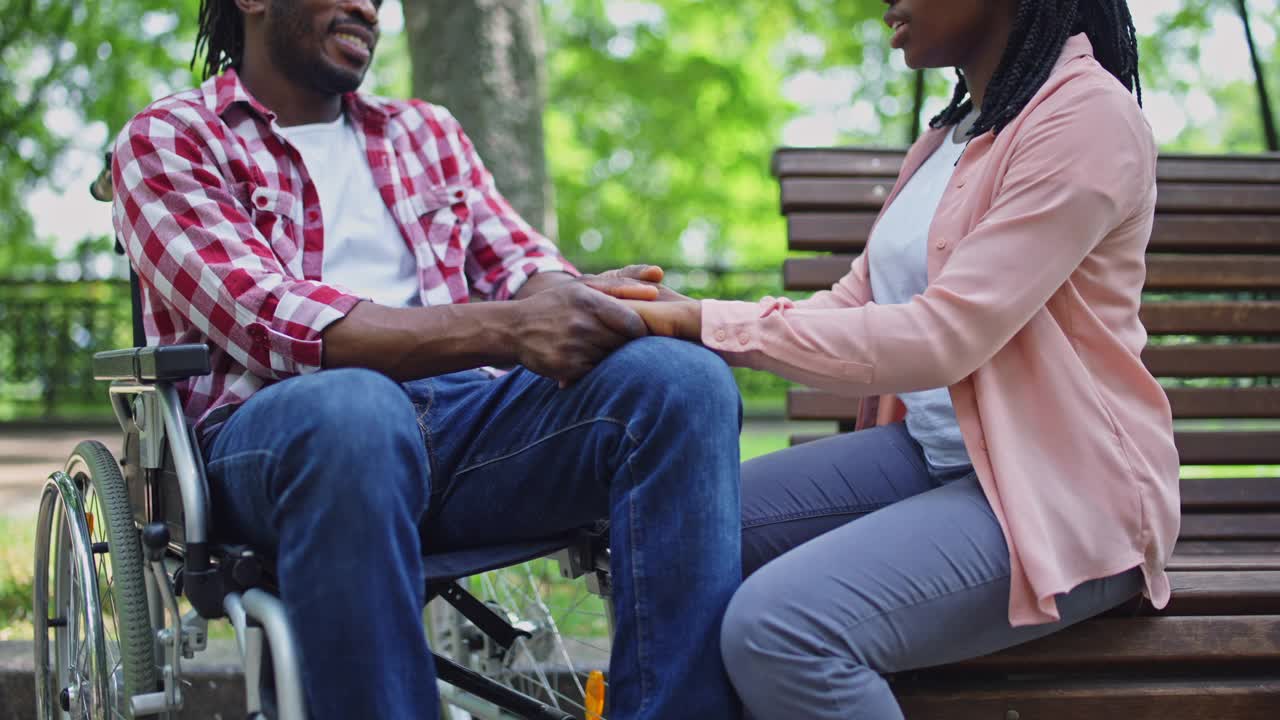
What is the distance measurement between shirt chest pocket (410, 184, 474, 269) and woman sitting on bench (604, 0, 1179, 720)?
0.85 metres

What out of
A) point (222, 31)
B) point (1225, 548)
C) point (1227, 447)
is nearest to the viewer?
point (1225, 548)

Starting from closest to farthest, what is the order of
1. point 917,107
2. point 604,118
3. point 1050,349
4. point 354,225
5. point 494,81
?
1. point 1050,349
2. point 354,225
3. point 917,107
4. point 494,81
5. point 604,118

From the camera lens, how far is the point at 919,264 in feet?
7.88

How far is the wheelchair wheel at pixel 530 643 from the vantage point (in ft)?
9.87

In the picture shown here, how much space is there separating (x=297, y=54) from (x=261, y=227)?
1.67 feet

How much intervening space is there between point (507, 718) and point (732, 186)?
13269mm

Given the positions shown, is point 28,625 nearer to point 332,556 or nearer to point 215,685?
point 215,685

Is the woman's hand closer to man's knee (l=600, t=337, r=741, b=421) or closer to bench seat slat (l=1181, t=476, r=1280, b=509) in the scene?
man's knee (l=600, t=337, r=741, b=421)

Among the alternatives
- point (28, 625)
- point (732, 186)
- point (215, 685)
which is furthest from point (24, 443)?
point (732, 186)

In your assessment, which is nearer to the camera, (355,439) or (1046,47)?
(355,439)

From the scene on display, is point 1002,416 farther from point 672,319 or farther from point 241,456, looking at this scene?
point 241,456

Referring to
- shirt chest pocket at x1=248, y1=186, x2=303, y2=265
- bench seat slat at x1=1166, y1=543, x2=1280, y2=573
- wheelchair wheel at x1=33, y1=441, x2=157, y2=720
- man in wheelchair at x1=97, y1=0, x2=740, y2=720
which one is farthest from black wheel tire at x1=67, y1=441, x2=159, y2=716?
bench seat slat at x1=1166, y1=543, x2=1280, y2=573

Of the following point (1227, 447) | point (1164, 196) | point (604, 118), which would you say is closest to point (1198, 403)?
point (1227, 447)

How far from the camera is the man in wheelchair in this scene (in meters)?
1.85
